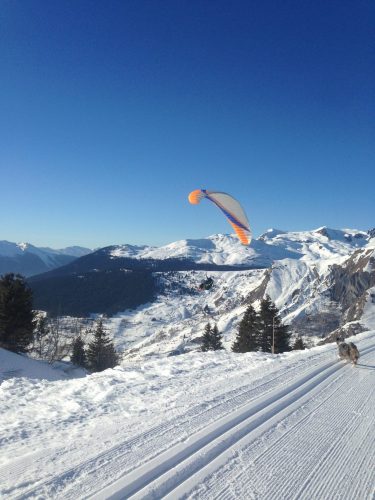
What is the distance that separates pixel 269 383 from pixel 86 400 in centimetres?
521

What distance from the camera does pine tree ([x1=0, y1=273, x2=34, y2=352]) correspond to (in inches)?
1078

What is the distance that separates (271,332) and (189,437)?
30.3 m

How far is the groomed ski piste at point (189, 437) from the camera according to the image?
16.5ft

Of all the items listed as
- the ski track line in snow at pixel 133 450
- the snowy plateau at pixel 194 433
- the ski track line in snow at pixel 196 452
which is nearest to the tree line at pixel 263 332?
the snowy plateau at pixel 194 433

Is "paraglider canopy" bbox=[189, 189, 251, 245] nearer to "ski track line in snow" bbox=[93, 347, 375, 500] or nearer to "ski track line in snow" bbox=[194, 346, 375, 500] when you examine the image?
"ski track line in snow" bbox=[93, 347, 375, 500]

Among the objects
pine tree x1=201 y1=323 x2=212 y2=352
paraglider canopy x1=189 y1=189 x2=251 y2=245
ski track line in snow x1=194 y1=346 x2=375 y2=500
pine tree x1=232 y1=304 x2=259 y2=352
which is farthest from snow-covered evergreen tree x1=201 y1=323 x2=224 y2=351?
ski track line in snow x1=194 y1=346 x2=375 y2=500

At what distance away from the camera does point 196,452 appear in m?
5.93

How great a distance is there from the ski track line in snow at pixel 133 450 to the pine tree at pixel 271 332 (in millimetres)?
26335

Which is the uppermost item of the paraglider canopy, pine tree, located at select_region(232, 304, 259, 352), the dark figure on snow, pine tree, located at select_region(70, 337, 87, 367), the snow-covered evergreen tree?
the paraglider canopy

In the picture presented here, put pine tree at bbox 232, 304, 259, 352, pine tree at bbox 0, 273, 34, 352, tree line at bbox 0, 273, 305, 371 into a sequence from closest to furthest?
pine tree at bbox 0, 273, 34, 352
tree line at bbox 0, 273, 305, 371
pine tree at bbox 232, 304, 259, 352

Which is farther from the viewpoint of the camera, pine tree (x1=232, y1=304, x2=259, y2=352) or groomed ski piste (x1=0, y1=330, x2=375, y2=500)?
pine tree (x1=232, y1=304, x2=259, y2=352)

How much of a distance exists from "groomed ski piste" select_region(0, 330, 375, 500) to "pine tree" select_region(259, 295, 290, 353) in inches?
925

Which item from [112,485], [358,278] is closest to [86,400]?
[112,485]

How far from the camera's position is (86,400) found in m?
8.65
